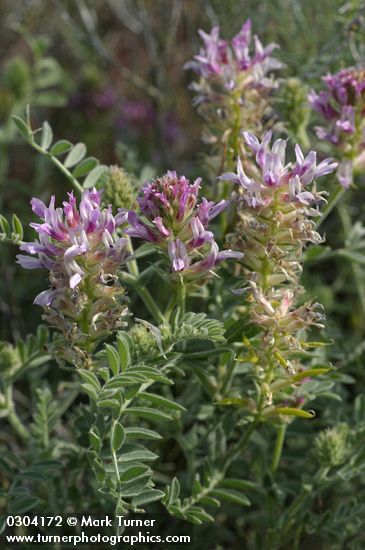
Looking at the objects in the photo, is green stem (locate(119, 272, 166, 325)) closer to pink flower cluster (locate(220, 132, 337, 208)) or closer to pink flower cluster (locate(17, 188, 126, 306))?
pink flower cluster (locate(17, 188, 126, 306))

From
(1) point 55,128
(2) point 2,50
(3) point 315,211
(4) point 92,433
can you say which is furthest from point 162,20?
(4) point 92,433

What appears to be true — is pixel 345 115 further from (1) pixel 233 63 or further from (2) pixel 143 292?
(2) pixel 143 292

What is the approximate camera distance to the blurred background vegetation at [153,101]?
9.81ft

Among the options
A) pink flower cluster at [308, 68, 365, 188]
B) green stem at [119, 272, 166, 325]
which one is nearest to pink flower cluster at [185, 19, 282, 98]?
pink flower cluster at [308, 68, 365, 188]

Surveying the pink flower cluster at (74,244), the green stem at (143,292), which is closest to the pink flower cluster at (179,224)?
the pink flower cluster at (74,244)

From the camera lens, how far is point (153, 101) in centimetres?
415

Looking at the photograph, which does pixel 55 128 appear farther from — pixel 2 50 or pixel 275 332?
pixel 275 332

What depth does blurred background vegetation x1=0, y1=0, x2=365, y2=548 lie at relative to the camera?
2.99 metres

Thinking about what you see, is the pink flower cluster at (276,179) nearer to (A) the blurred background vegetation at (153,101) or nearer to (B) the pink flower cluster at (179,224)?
(B) the pink flower cluster at (179,224)

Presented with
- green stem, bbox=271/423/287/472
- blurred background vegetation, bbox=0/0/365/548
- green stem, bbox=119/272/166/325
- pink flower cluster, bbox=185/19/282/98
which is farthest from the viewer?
blurred background vegetation, bbox=0/0/365/548

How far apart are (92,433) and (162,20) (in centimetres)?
341

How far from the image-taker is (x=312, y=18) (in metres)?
3.80

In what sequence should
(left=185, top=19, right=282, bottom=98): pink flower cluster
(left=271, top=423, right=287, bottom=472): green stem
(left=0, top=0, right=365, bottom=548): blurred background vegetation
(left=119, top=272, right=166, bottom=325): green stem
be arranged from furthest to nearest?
1. (left=0, top=0, right=365, bottom=548): blurred background vegetation
2. (left=185, top=19, right=282, bottom=98): pink flower cluster
3. (left=271, top=423, right=287, bottom=472): green stem
4. (left=119, top=272, right=166, bottom=325): green stem

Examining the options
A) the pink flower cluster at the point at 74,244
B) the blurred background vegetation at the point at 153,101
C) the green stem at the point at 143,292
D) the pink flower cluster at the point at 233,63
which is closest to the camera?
the pink flower cluster at the point at 74,244
